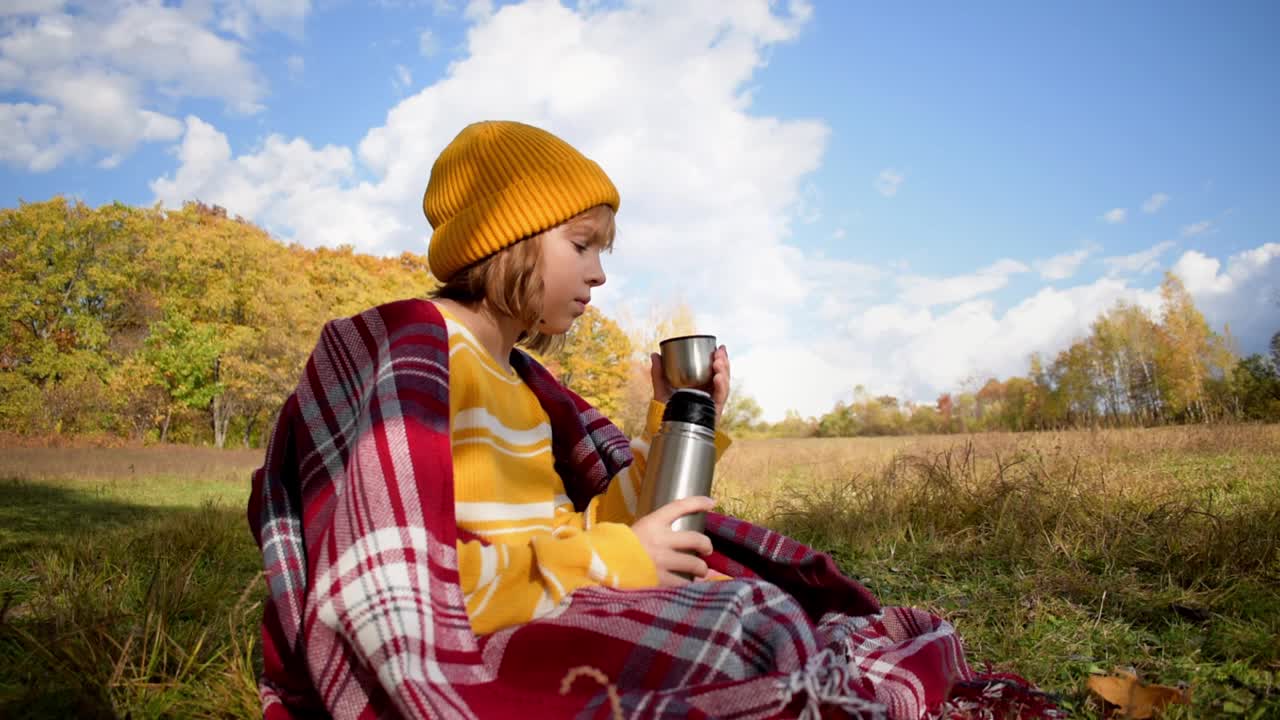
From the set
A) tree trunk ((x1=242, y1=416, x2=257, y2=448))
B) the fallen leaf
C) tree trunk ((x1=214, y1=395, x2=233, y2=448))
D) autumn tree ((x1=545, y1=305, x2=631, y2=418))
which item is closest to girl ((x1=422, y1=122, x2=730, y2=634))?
the fallen leaf

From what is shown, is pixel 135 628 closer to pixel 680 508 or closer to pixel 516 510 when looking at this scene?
pixel 516 510

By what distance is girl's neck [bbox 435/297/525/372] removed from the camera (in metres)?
1.94

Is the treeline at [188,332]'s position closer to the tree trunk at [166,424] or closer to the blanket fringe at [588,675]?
the tree trunk at [166,424]

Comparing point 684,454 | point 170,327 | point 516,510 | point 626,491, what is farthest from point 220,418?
point 684,454

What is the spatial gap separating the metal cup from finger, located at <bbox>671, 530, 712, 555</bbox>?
24.0 inches

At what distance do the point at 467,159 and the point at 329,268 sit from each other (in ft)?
104

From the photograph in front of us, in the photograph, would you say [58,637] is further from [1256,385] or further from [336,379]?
[1256,385]

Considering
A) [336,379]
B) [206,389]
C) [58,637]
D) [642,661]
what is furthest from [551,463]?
[206,389]

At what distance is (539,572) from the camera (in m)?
1.47

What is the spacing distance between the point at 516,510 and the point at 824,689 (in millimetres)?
→ 822

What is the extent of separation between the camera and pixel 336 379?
164 cm

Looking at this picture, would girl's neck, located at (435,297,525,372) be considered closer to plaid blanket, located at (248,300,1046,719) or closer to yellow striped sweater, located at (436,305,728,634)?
yellow striped sweater, located at (436,305,728,634)

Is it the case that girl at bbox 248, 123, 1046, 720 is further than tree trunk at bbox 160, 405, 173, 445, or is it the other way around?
tree trunk at bbox 160, 405, 173, 445

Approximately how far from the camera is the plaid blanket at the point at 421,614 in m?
1.26
